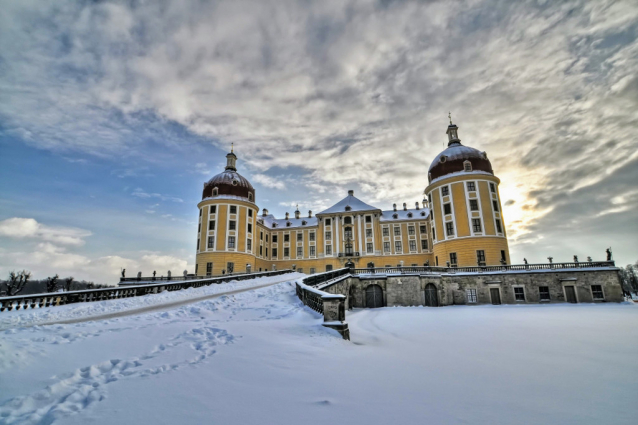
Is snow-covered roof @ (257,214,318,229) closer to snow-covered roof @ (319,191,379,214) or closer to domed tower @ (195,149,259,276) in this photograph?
snow-covered roof @ (319,191,379,214)

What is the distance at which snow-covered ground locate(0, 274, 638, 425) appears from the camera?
3869mm

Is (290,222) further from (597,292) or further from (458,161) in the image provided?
(597,292)

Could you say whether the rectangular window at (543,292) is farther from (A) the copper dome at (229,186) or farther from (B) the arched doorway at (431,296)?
(A) the copper dome at (229,186)

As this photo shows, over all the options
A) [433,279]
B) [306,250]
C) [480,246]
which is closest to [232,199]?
[306,250]

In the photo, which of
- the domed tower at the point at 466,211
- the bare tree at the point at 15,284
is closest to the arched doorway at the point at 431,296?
the domed tower at the point at 466,211

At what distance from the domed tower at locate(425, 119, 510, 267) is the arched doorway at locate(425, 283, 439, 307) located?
6456mm

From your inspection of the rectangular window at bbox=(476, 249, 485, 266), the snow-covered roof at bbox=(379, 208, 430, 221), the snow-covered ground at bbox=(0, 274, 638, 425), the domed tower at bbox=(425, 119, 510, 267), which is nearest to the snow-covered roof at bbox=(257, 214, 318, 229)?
the snow-covered roof at bbox=(379, 208, 430, 221)

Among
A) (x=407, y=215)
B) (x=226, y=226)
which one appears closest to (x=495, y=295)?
(x=407, y=215)

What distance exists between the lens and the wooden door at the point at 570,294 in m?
29.7

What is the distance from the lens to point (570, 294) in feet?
97.9

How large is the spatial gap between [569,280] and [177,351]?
Result: 3646cm

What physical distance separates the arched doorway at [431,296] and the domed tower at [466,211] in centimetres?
646

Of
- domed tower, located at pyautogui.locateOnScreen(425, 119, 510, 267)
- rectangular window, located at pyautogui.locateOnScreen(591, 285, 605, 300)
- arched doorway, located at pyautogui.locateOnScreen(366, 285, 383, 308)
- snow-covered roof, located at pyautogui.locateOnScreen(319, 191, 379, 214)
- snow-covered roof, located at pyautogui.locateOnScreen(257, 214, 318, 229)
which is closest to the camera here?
rectangular window, located at pyautogui.locateOnScreen(591, 285, 605, 300)

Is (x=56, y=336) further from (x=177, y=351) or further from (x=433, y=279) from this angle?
(x=433, y=279)
